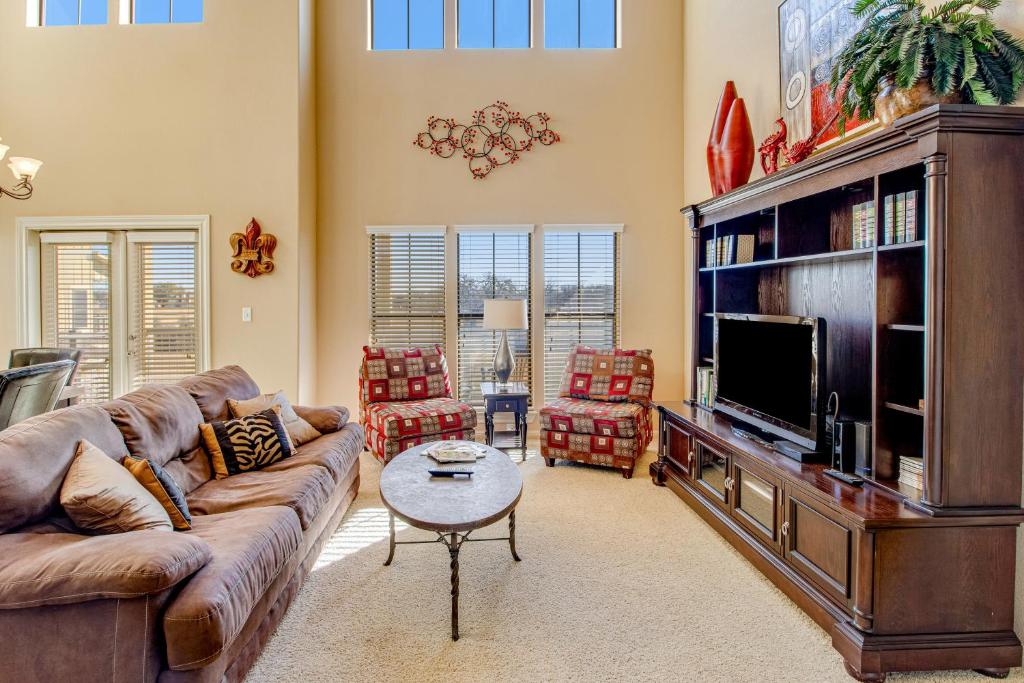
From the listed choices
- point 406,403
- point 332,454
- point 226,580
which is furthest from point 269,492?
point 406,403

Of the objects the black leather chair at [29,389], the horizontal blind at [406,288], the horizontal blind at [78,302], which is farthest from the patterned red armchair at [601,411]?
the horizontal blind at [78,302]

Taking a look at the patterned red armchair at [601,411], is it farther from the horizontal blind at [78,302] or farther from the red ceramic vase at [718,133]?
the horizontal blind at [78,302]

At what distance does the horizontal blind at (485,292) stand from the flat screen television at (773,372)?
2095mm

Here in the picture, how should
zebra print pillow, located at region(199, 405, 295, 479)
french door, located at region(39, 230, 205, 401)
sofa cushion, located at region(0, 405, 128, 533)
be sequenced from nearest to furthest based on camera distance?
sofa cushion, located at region(0, 405, 128, 533) < zebra print pillow, located at region(199, 405, 295, 479) < french door, located at region(39, 230, 205, 401)

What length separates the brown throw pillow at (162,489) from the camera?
1.99 metres

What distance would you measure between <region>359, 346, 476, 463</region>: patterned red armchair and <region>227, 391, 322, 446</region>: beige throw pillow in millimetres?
767

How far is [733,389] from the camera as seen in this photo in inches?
129

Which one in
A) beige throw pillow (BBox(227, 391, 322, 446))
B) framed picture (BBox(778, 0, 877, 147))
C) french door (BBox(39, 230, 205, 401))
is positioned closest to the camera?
framed picture (BBox(778, 0, 877, 147))

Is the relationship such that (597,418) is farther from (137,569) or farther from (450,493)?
(137,569)

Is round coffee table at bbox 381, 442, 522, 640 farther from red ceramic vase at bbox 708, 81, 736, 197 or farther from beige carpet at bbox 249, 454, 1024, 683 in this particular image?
red ceramic vase at bbox 708, 81, 736, 197

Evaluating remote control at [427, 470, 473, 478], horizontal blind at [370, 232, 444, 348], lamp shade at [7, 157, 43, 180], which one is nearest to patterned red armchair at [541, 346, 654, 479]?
horizontal blind at [370, 232, 444, 348]

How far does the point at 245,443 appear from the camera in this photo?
2.75 m

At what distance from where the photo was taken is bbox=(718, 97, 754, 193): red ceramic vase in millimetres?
3471

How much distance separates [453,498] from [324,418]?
4.83 ft
